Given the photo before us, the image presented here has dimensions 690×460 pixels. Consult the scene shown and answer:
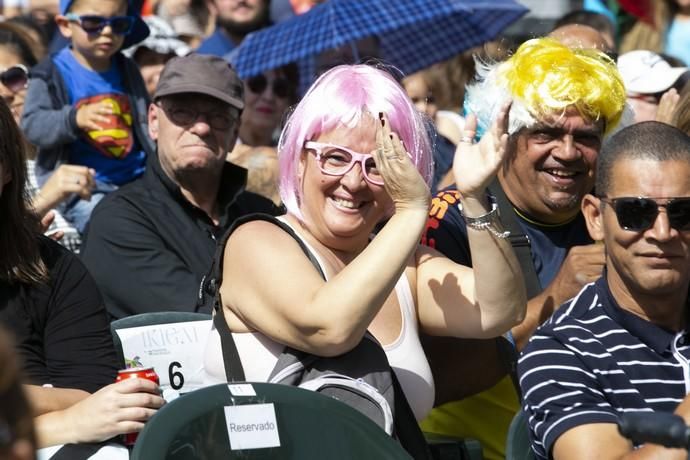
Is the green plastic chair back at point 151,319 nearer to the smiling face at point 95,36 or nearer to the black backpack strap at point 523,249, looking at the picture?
the black backpack strap at point 523,249

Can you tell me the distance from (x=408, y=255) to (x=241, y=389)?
55 centimetres

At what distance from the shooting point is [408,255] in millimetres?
3205

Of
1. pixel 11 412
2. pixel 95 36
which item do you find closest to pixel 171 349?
pixel 95 36

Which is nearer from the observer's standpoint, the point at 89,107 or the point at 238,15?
the point at 89,107

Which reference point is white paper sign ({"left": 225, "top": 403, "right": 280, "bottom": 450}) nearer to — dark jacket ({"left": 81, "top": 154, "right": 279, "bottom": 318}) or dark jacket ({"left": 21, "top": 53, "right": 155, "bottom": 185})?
dark jacket ({"left": 81, "top": 154, "right": 279, "bottom": 318})

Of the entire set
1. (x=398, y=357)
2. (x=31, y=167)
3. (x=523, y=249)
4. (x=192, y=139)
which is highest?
(x=398, y=357)

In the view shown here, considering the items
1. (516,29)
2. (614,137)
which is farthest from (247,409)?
(516,29)

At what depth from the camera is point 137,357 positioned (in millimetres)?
3996

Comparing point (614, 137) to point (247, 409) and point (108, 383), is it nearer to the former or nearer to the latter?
point (247, 409)

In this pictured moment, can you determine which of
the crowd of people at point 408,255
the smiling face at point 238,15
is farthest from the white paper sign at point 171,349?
the smiling face at point 238,15

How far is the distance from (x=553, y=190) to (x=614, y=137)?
946 millimetres

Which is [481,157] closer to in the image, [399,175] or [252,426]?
[399,175]

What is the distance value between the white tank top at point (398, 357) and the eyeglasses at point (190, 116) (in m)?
1.75

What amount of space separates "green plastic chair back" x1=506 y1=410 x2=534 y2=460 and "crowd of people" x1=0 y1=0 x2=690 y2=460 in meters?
0.09
